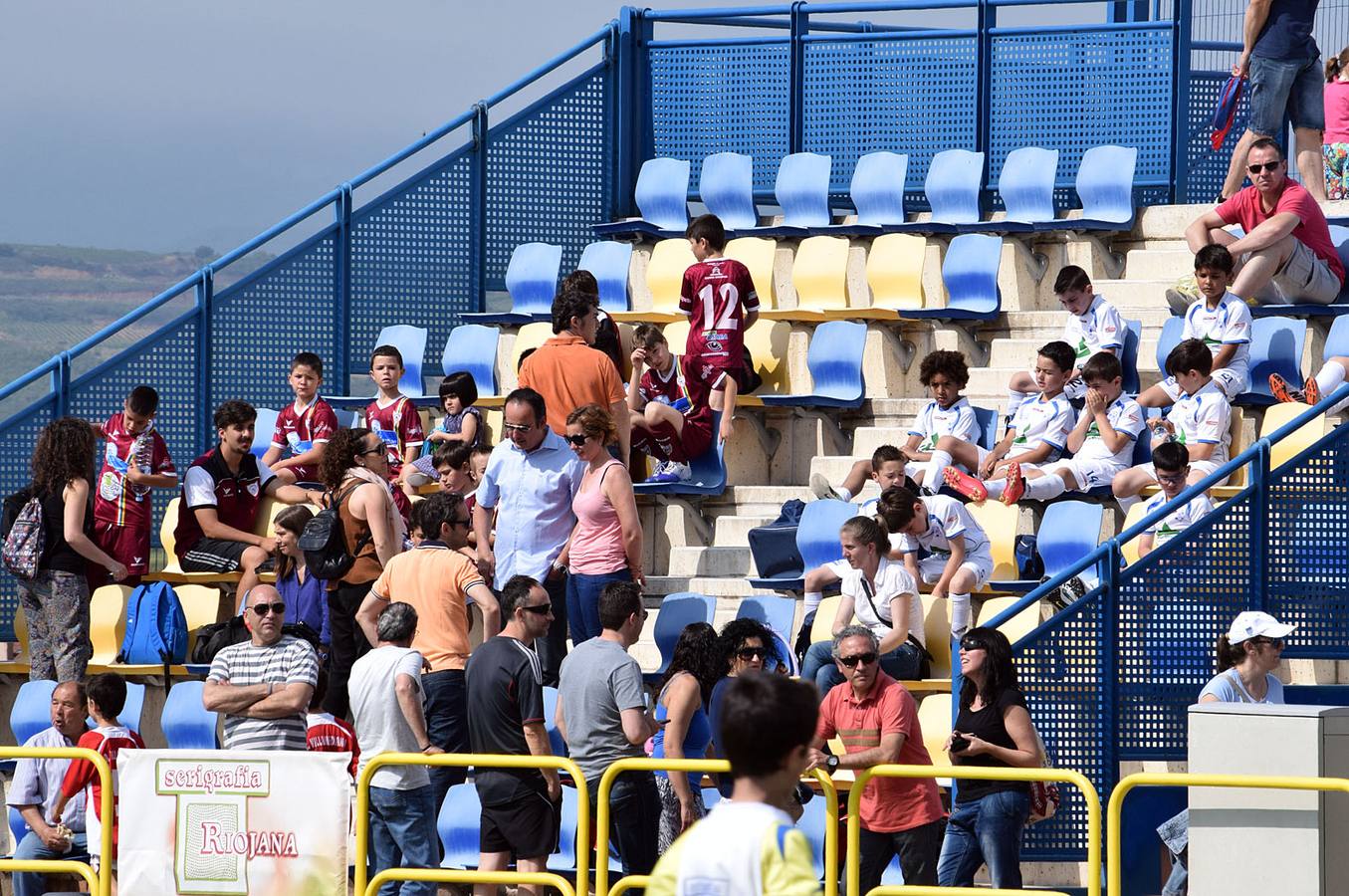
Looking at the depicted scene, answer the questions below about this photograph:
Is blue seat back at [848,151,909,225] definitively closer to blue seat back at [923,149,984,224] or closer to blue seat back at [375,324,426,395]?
blue seat back at [923,149,984,224]

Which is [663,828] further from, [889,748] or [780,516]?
[780,516]

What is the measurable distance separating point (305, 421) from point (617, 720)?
5.50 m

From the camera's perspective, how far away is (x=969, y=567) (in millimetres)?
11477

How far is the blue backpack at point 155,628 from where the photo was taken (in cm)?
1277

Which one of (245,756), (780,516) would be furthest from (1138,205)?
(245,756)

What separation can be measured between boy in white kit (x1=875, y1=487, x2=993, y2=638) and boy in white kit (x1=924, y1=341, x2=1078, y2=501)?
909 mm

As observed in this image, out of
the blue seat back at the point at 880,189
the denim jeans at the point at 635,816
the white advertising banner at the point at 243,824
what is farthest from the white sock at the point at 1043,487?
the white advertising banner at the point at 243,824

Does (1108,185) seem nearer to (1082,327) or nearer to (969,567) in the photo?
(1082,327)

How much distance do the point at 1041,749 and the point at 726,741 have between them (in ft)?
15.1

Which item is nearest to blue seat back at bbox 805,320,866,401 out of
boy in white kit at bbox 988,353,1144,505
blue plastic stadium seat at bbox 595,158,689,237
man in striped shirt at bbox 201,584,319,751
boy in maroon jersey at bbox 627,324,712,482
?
boy in maroon jersey at bbox 627,324,712,482

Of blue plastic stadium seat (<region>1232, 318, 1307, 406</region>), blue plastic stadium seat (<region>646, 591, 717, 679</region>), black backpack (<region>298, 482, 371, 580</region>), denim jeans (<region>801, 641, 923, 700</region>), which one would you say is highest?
blue plastic stadium seat (<region>1232, 318, 1307, 406</region>)

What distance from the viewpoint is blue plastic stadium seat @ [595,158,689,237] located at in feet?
55.6

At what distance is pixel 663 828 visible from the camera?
961 centimetres

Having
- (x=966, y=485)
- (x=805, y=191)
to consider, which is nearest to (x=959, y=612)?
(x=966, y=485)
